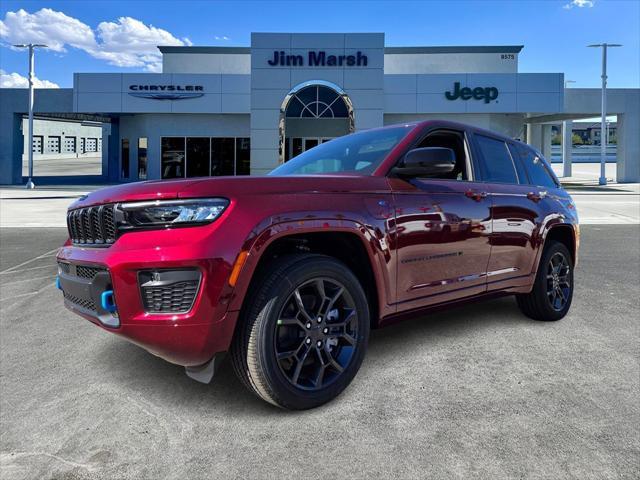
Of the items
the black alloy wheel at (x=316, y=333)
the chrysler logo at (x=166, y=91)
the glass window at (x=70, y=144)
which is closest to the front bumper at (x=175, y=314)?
the black alloy wheel at (x=316, y=333)

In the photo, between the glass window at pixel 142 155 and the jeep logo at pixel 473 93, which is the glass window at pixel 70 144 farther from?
the jeep logo at pixel 473 93

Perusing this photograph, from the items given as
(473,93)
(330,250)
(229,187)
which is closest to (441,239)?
(330,250)

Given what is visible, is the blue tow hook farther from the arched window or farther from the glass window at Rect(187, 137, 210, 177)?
the glass window at Rect(187, 137, 210, 177)

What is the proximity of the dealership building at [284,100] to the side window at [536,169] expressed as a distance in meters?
22.5

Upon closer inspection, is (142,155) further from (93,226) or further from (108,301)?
(108,301)

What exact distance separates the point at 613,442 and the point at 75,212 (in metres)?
3.21

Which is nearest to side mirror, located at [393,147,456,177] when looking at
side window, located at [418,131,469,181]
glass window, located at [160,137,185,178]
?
side window, located at [418,131,469,181]

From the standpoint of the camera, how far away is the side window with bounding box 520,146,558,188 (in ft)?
15.6

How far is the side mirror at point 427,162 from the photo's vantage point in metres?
3.06

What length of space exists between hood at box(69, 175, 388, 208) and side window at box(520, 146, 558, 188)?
7.60 feet

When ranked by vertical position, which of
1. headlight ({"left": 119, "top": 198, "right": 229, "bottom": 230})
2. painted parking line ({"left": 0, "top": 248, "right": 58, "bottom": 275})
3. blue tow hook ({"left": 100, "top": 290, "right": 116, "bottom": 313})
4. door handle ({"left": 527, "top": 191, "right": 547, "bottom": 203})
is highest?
door handle ({"left": 527, "top": 191, "right": 547, "bottom": 203})

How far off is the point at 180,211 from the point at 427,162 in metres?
1.50

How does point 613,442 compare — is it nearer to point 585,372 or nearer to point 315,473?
point 585,372

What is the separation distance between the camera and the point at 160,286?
2.41m
